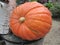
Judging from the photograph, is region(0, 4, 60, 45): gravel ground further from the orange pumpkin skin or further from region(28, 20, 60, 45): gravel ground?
the orange pumpkin skin

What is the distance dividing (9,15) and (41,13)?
501 mm

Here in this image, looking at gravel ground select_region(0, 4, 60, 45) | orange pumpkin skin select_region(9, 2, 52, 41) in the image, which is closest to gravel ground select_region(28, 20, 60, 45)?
gravel ground select_region(0, 4, 60, 45)

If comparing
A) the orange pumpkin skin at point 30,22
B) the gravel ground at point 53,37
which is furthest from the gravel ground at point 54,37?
the orange pumpkin skin at point 30,22

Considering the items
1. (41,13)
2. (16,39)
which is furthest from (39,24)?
(16,39)

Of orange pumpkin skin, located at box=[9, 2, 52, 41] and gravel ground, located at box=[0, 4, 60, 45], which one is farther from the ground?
orange pumpkin skin, located at box=[9, 2, 52, 41]

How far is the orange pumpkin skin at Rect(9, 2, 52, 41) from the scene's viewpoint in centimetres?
230

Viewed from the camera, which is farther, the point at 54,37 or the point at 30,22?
the point at 54,37

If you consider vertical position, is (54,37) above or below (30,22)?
below

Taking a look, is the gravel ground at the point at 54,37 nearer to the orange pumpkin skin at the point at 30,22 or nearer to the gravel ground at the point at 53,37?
the gravel ground at the point at 53,37

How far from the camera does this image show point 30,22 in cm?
230

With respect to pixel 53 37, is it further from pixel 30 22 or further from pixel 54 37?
pixel 30 22

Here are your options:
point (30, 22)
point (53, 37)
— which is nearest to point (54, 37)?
point (53, 37)

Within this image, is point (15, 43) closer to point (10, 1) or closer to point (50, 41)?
point (10, 1)

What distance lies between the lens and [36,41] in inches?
95.4
